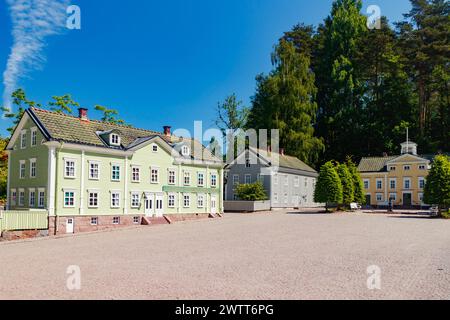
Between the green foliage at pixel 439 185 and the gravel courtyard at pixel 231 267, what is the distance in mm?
17926

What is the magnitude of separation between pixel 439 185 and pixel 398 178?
80.0 feet

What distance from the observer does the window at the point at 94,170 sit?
30.6 meters

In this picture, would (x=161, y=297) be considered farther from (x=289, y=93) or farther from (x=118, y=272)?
(x=289, y=93)

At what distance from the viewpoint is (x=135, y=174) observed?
33.8 m

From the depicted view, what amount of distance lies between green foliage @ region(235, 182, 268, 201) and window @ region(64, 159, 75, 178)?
79.7 ft

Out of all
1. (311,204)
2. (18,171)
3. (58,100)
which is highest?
(58,100)

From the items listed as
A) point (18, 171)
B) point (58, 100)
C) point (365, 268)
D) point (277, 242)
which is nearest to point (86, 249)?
point (277, 242)

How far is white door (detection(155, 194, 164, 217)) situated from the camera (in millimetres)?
35344

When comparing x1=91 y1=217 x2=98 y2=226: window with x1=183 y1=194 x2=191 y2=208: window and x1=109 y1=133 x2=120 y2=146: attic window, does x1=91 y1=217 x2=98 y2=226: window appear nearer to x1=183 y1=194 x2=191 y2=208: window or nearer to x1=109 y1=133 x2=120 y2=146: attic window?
x1=109 y1=133 x2=120 y2=146: attic window

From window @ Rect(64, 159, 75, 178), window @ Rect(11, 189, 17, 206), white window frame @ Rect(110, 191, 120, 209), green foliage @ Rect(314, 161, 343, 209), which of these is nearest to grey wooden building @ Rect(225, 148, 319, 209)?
green foliage @ Rect(314, 161, 343, 209)

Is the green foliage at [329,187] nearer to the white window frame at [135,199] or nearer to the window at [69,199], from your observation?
the white window frame at [135,199]

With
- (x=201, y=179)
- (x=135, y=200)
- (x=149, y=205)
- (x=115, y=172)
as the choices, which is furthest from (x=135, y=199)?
(x=201, y=179)

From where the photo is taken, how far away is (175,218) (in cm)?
3697

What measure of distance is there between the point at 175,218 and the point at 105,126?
985cm
